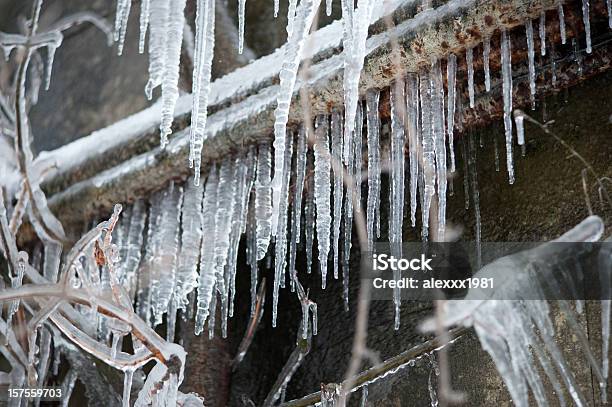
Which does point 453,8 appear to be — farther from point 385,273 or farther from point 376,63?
point 385,273

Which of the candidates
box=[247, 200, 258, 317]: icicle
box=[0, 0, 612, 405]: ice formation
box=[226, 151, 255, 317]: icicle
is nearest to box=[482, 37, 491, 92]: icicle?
box=[0, 0, 612, 405]: ice formation

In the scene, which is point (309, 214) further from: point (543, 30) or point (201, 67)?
point (543, 30)

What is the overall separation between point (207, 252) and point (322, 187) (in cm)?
43

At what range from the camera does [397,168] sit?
8.59ft

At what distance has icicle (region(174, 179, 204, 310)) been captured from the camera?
2.89 meters

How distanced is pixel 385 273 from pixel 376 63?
65 cm

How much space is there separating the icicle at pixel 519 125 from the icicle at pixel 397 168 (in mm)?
317

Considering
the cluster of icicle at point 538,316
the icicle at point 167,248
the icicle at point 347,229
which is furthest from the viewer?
the icicle at point 167,248

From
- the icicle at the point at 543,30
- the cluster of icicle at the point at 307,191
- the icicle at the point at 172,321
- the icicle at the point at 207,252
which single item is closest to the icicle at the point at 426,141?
the cluster of icicle at the point at 307,191

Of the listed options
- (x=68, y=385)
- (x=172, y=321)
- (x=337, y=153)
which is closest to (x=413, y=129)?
(x=337, y=153)

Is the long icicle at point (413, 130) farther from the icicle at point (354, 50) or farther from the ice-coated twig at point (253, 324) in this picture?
the ice-coated twig at point (253, 324)

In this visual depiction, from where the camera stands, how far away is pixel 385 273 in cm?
279

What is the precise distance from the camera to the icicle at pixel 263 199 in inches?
106

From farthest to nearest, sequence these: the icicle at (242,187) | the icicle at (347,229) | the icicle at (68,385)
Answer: the icicle at (68,385)
the icicle at (242,187)
the icicle at (347,229)
